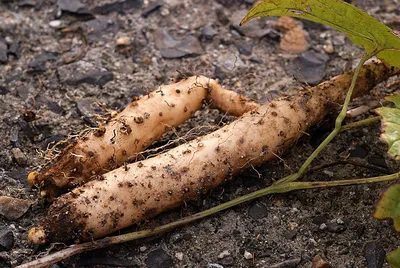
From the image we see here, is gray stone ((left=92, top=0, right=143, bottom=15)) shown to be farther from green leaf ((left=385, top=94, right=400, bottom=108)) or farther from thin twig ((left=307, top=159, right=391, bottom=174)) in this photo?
green leaf ((left=385, top=94, right=400, bottom=108))

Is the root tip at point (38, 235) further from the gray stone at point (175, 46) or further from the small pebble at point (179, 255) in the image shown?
the gray stone at point (175, 46)

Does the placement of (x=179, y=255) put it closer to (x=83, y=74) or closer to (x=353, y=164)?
(x=353, y=164)

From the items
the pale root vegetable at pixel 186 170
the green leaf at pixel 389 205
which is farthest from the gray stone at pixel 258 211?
the green leaf at pixel 389 205

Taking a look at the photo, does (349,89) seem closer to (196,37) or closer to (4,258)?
(196,37)

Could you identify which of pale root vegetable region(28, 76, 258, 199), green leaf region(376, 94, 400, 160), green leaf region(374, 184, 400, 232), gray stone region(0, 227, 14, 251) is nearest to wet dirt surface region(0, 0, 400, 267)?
gray stone region(0, 227, 14, 251)

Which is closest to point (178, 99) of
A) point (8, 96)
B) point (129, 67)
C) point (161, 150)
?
point (161, 150)

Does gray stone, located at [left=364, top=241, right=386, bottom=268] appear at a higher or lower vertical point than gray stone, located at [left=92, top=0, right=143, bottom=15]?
lower
